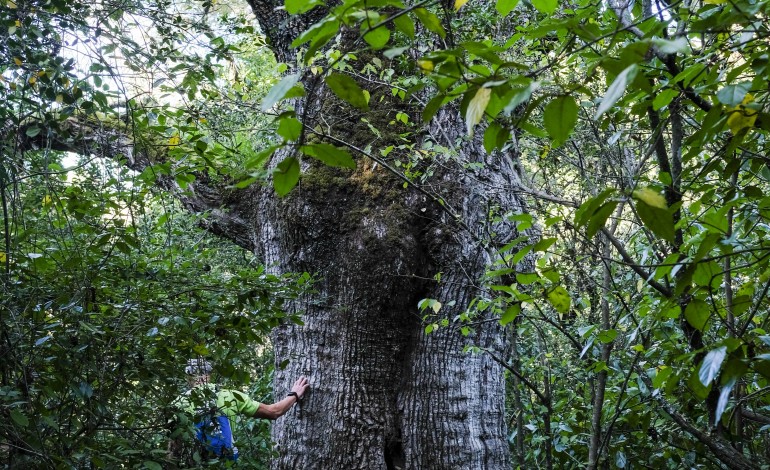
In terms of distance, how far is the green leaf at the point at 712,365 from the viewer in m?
1.11

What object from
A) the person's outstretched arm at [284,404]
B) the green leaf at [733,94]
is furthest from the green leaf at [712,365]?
the person's outstretched arm at [284,404]

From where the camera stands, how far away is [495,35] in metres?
4.42

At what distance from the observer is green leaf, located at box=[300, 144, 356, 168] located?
1.16m

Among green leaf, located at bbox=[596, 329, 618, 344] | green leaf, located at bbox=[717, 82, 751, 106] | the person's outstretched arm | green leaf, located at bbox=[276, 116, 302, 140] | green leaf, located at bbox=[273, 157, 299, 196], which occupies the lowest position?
the person's outstretched arm

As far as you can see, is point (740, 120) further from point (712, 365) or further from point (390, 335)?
point (390, 335)

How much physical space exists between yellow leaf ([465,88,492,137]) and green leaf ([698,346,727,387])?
0.59 meters

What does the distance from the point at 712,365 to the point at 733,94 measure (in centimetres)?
51

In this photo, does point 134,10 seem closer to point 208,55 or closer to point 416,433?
point 208,55

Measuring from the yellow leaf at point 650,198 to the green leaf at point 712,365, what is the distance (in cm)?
32

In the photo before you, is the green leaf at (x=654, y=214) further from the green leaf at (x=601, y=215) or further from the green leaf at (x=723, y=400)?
the green leaf at (x=723, y=400)

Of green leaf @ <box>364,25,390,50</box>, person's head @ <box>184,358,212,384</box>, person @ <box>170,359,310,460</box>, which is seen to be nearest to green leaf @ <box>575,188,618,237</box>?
green leaf @ <box>364,25,390,50</box>

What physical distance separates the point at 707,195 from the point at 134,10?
103 inches

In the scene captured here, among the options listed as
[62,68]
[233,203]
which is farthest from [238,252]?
[62,68]

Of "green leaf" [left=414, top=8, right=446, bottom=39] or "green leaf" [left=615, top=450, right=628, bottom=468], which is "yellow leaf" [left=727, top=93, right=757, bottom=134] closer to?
"green leaf" [left=414, top=8, right=446, bottom=39]
